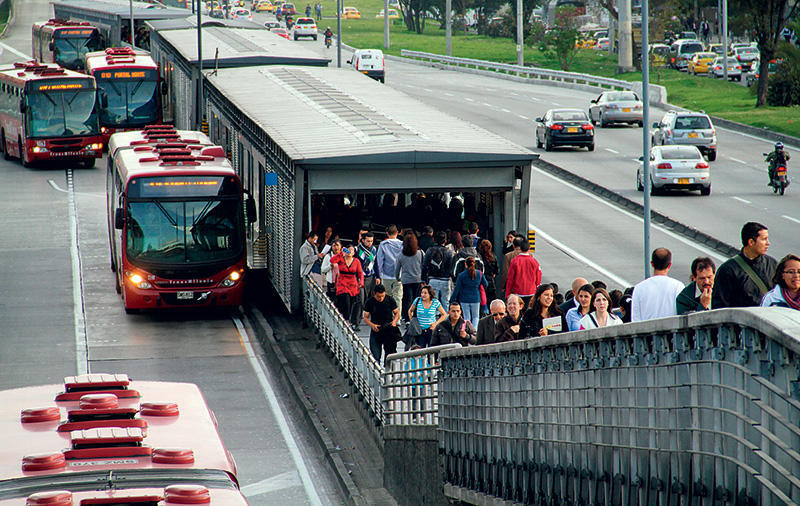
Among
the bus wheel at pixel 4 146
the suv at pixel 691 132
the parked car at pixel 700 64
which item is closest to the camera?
the suv at pixel 691 132

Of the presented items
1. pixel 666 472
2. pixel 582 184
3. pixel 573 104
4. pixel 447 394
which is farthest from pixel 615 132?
pixel 666 472

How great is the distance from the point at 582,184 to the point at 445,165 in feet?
61.5

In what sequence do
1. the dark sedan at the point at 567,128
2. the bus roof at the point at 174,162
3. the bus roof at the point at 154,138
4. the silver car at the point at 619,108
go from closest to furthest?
the bus roof at the point at 174,162 → the bus roof at the point at 154,138 → the dark sedan at the point at 567,128 → the silver car at the point at 619,108

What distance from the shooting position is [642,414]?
7039 mm

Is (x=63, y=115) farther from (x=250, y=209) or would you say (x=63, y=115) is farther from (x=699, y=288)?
(x=699, y=288)

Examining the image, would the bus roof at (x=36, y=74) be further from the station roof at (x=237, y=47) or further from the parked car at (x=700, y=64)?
the parked car at (x=700, y=64)

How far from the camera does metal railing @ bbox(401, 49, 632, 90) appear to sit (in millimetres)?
64106

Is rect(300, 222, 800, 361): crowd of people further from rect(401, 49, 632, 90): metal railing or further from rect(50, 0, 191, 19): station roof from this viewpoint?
rect(401, 49, 632, 90): metal railing

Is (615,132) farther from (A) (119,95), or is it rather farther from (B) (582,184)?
(A) (119,95)

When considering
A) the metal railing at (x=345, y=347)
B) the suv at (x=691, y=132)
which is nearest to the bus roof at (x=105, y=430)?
the metal railing at (x=345, y=347)

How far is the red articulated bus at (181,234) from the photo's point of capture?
69.3ft

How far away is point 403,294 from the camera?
1880 cm

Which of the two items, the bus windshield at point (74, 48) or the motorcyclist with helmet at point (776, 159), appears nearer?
the motorcyclist with helmet at point (776, 159)

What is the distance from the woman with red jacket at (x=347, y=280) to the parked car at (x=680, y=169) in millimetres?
17890
